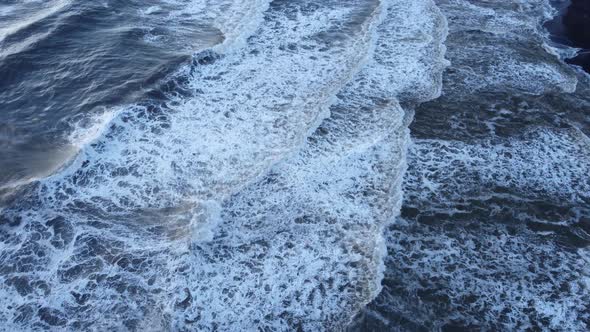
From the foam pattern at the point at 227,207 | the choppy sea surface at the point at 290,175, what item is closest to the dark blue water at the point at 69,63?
the choppy sea surface at the point at 290,175

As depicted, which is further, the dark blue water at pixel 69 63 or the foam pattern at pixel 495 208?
the dark blue water at pixel 69 63

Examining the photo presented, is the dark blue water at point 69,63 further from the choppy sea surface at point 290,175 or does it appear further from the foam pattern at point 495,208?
the foam pattern at point 495,208

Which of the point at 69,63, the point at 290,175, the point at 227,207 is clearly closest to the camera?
the point at 227,207

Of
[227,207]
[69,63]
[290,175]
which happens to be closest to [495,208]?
[290,175]

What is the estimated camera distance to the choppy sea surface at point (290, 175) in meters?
7.07

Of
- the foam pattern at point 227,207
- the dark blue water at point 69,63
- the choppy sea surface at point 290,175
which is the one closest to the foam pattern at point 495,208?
the choppy sea surface at point 290,175

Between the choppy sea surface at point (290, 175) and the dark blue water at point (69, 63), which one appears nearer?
the choppy sea surface at point (290, 175)

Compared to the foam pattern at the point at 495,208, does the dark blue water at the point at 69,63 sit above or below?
above

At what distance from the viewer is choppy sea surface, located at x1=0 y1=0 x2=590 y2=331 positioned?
7.07 m

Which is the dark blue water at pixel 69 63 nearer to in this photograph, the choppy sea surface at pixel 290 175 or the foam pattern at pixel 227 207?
the choppy sea surface at pixel 290 175

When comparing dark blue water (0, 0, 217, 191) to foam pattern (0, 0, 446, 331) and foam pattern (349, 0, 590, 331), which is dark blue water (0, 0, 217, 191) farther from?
foam pattern (349, 0, 590, 331)

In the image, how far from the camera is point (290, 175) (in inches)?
364

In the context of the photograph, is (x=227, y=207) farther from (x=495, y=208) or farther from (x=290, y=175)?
(x=495, y=208)

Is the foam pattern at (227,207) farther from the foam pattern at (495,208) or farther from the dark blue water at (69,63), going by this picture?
the dark blue water at (69,63)
